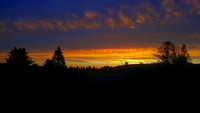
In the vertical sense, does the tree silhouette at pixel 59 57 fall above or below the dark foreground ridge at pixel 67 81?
above

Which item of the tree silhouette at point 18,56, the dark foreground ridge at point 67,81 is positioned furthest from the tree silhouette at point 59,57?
Answer: the dark foreground ridge at point 67,81

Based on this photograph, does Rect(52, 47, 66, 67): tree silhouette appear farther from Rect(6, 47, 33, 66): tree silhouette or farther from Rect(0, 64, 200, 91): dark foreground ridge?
Rect(0, 64, 200, 91): dark foreground ridge

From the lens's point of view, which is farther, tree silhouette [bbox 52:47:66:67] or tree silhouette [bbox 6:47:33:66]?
tree silhouette [bbox 52:47:66:67]

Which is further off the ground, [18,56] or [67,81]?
[18,56]

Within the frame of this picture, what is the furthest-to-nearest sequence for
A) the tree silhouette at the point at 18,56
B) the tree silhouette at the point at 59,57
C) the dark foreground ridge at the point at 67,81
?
1. the tree silhouette at the point at 59,57
2. the tree silhouette at the point at 18,56
3. the dark foreground ridge at the point at 67,81

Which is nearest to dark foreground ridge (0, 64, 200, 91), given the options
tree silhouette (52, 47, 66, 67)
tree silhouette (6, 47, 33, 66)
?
tree silhouette (6, 47, 33, 66)

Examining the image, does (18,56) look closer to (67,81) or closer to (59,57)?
(59,57)

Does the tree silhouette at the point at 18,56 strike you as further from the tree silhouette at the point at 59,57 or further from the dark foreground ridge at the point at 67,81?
the dark foreground ridge at the point at 67,81

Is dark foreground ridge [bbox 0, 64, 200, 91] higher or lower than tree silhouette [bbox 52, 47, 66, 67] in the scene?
lower

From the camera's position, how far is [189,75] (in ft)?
44.0

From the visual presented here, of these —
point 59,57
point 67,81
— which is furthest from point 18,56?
point 67,81

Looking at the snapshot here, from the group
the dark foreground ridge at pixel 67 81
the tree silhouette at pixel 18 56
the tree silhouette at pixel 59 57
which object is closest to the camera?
the dark foreground ridge at pixel 67 81

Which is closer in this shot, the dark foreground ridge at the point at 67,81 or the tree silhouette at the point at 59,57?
the dark foreground ridge at the point at 67,81

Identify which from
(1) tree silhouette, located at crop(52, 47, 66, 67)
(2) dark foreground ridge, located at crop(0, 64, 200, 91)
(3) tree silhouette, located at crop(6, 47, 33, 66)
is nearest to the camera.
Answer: (2) dark foreground ridge, located at crop(0, 64, 200, 91)
